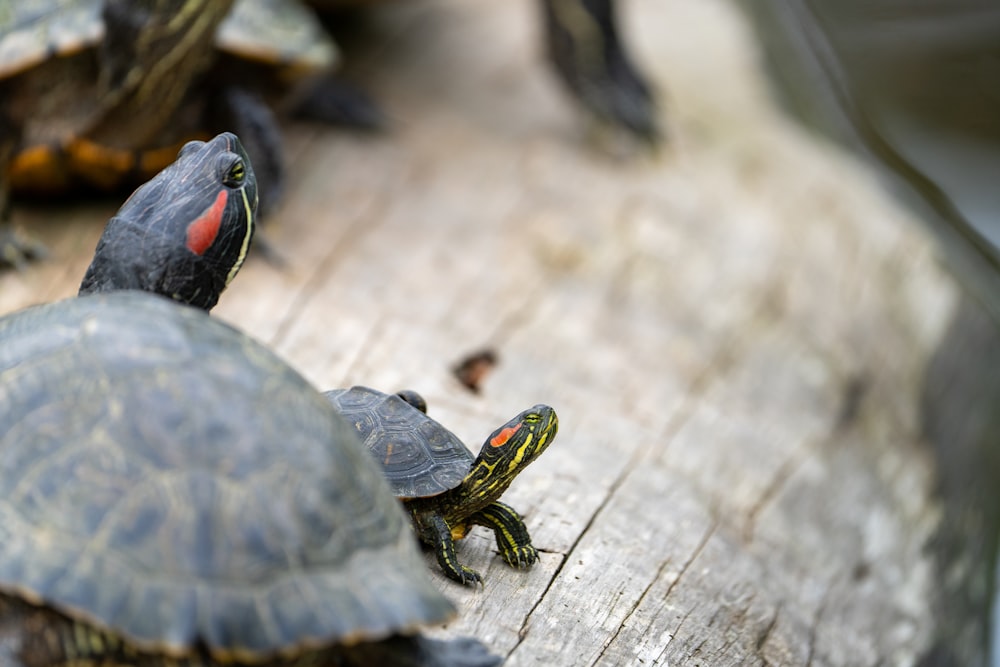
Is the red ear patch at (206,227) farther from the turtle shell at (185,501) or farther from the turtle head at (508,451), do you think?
the turtle head at (508,451)

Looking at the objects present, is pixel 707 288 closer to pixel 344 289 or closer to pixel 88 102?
pixel 344 289

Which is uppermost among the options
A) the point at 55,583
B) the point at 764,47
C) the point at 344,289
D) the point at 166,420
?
the point at 764,47

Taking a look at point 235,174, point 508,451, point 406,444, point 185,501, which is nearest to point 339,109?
point 235,174

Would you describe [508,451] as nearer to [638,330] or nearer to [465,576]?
[465,576]

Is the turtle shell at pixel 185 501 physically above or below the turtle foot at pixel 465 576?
above

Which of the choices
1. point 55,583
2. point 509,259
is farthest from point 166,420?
point 509,259

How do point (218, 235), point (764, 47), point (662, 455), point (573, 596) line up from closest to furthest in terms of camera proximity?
1. point (218, 235)
2. point (573, 596)
3. point (662, 455)
4. point (764, 47)

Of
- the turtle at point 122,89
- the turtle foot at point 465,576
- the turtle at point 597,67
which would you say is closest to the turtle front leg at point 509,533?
the turtle foot at point 465,576
